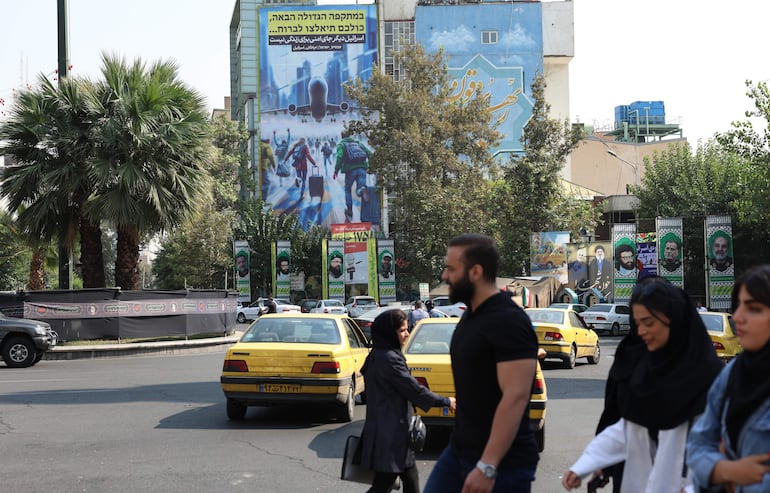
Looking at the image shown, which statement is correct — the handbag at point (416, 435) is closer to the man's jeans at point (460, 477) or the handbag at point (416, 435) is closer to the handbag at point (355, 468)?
the handbag at point (355, 468)

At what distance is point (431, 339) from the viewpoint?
11641mm

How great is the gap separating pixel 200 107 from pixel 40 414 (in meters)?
16.6

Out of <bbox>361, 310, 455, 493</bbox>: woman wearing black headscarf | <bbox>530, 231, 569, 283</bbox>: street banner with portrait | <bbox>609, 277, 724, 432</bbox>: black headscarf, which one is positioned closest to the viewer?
<bbox>609, 277, 724, 432</bbox>: black headscarf

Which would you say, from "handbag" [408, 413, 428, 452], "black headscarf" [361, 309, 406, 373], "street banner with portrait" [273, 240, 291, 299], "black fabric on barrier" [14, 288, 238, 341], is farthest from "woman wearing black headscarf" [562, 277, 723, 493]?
"street banner with portrait" [273, 240, 291, 299]

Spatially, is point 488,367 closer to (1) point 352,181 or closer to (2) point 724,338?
(2) point 724,338

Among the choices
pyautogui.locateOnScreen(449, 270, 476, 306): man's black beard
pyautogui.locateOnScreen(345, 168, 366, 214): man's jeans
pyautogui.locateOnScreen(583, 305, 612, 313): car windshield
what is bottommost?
pyautogui.locateOnScreen(583, 305, 612, 313): car windshield

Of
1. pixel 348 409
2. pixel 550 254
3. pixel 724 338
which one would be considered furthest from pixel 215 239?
pixel 348 409

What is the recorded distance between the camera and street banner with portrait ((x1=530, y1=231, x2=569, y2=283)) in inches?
1832

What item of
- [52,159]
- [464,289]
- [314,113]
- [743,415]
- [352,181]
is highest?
[314,113]

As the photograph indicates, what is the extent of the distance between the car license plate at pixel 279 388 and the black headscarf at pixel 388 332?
5.50m

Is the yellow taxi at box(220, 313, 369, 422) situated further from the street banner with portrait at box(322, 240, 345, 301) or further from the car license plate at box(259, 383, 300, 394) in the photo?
the street banner with portrait at box(322, 240, 345, 301)

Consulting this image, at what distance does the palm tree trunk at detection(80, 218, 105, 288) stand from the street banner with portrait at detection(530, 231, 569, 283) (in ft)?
80.0

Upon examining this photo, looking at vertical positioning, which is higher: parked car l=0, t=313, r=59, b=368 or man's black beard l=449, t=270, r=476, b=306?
man's black beard l=449, t=270, r=476, b=306

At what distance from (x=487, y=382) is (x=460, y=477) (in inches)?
19.8
